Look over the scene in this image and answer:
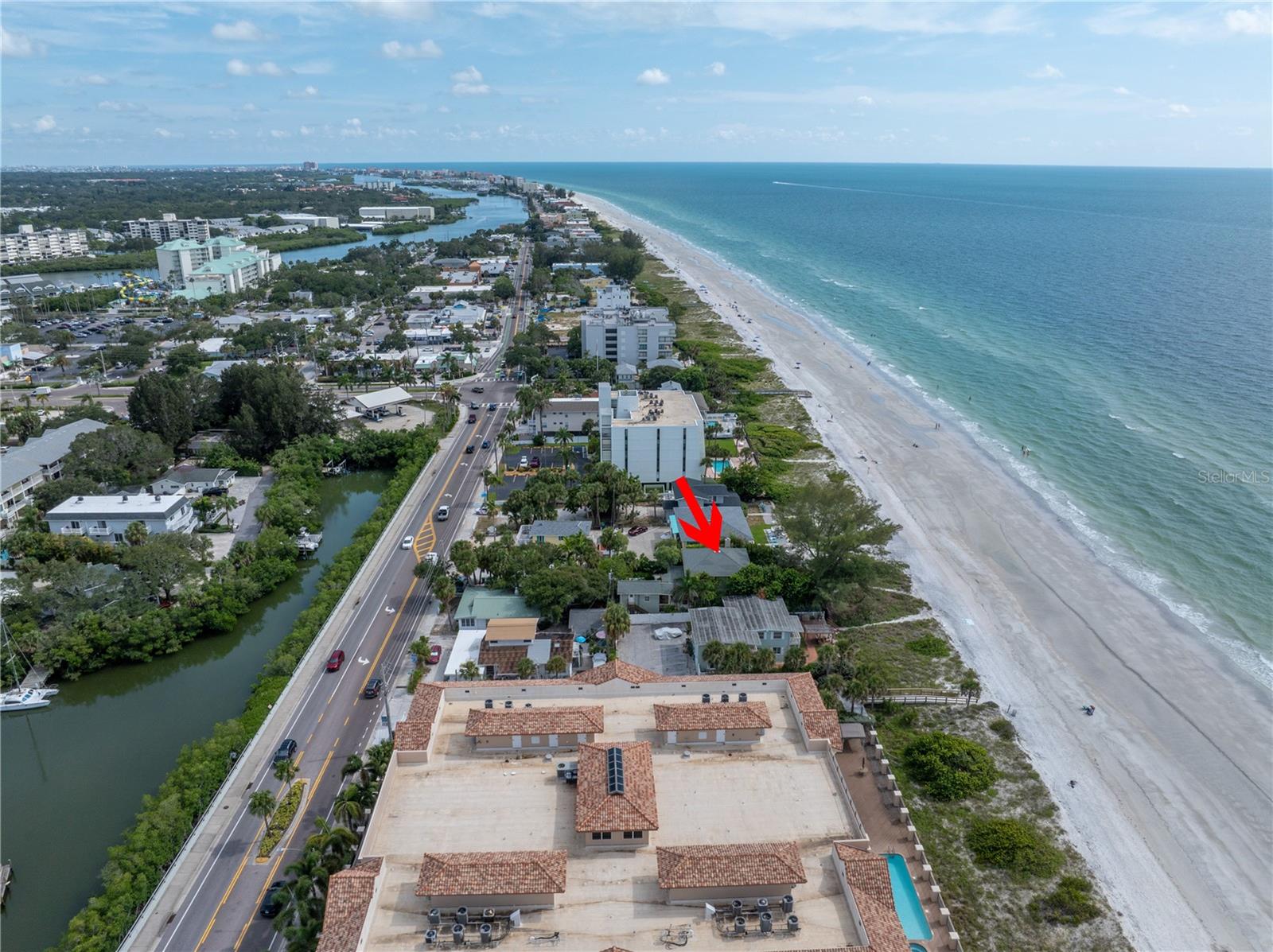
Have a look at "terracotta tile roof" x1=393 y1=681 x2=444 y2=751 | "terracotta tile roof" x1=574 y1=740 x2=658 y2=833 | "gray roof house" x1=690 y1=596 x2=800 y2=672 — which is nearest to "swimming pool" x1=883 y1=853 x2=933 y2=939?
"terracotta tile roof" x1=574 y1=740 x2=658 y2=833

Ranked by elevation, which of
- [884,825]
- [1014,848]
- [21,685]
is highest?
[884,825]

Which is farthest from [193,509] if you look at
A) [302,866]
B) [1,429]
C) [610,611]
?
[302,866]

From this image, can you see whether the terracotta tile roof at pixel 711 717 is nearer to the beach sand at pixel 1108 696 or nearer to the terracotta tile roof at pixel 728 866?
the terracotta tile roof at pixel 728 866

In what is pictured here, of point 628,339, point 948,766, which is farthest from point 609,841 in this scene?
point 628,339

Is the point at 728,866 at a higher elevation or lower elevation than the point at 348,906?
higher

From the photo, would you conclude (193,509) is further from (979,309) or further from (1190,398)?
(979,309)

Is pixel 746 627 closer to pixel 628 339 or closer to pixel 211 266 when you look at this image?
pixel 628 339
